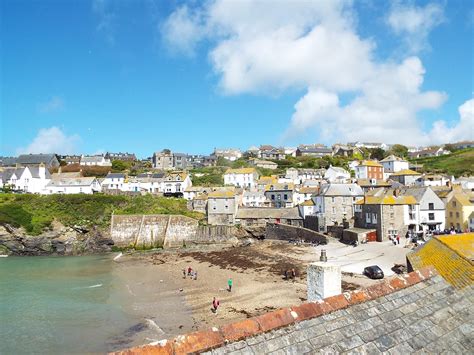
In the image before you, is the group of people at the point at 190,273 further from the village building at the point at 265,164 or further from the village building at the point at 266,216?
the village building at the point at 265,164

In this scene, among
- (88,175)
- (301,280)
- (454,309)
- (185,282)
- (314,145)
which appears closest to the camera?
(454,309)

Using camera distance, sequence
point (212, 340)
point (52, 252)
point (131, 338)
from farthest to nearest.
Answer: point (52, 252) < point (131, 338) < point (212, 340)

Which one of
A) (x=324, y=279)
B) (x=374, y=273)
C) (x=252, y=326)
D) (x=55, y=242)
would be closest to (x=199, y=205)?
(x=55, y=242)

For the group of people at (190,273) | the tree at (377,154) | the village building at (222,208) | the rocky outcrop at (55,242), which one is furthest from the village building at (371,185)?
the tree at (377,154)

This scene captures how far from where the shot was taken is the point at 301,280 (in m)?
28.9

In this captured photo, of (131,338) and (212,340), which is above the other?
(212,340)

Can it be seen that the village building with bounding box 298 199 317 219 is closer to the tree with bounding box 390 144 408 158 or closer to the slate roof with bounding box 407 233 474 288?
Result: the slate roof with bounding box 407 233 474 288

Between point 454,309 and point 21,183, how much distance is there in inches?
3157

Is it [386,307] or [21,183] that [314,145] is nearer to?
[21,183]

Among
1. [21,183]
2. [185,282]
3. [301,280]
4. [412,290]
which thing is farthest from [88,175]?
[412,290]

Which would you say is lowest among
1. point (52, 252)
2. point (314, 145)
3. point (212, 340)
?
point (52, 252)

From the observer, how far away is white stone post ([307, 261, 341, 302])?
735 cm

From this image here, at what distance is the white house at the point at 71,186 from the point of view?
70.1m

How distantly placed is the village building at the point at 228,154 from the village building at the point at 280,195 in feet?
205
